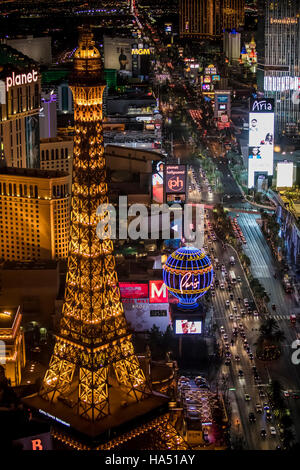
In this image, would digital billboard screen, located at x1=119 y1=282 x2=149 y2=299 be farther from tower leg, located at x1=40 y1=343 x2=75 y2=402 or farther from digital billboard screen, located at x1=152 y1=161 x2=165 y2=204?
digital billboard screen, located at x1=152 y1=161 x2=165 y2=204

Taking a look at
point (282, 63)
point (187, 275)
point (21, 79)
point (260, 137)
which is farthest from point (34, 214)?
point (282, 63)

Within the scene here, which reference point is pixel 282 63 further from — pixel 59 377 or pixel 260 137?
pixel 59 377

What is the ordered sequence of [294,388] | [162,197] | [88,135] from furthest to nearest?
[162,197] → [294,388] → [88,135]

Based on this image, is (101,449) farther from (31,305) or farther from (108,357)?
(31,305)

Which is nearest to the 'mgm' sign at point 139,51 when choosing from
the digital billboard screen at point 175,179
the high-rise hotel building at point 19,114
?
the high-rise hotel building at point 19,114

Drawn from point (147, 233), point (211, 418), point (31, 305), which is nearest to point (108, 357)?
point (211, 418)

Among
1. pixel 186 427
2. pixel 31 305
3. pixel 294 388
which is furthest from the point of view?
pixel 31 305
